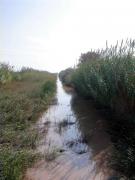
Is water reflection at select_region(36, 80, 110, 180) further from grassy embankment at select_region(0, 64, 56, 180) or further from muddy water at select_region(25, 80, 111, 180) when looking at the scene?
grassy embankment at select_region(0, 64, 56, 180)

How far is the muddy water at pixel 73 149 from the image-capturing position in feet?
19.1

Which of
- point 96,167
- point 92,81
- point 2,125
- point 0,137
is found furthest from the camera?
point 92,81

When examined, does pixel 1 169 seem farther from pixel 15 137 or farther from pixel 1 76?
pixel 1 76

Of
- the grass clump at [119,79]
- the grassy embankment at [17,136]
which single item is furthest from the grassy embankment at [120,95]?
the grassy embankment at [17,136]

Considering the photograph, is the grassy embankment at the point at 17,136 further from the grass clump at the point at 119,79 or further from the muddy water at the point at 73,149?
the grass clump at the point at 119,79

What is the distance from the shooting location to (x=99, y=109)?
13555mm

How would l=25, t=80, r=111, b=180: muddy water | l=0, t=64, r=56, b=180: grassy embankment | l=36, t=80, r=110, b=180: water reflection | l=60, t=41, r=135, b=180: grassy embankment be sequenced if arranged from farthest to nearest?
l=60, t=41, r=135, b=180: grassy embankment
l=36, t=80, r=110, b=180: water reflection
l=25, t=80, r=111, b=180: muddy water
l=0, t=64, r=56, b=180: grassy embankment

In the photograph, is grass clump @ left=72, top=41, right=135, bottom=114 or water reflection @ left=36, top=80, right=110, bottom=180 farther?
grass clump @ left=72, top=41, right=135, bottom=114

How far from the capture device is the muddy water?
19.1ft

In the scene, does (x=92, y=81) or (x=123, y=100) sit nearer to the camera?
(x=123, y=100)

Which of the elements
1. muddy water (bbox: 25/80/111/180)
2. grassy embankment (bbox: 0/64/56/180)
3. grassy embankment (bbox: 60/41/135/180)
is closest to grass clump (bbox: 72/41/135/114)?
grassy embankment (bbox: 60/41/135/180)

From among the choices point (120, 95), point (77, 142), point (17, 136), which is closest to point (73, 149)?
point (77, 142)

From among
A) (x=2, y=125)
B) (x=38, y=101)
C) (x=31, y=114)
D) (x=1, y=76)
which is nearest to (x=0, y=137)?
(x=2, y=125)

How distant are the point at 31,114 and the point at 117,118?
2963 millimetres
